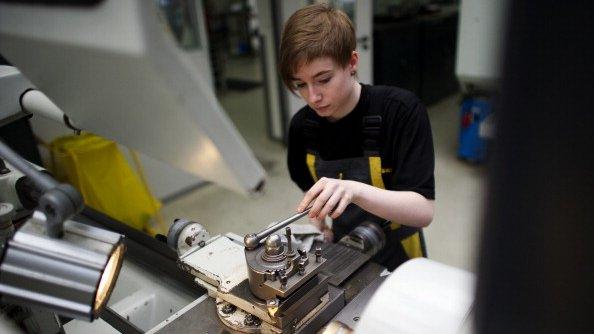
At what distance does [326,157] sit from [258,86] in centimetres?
530

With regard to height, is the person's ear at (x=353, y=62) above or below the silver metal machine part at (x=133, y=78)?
below

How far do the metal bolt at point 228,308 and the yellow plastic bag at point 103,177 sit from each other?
143 centimetres

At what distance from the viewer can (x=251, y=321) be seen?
767 millimetres

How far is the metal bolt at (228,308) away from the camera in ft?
2.62

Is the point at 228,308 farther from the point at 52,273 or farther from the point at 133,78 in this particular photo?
the point at 133,78

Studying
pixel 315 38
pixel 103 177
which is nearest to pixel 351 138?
pixel 315 38

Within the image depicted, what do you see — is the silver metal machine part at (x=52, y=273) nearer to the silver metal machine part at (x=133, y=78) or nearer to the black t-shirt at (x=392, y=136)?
the silver metal machine part at (x=133, y=78)

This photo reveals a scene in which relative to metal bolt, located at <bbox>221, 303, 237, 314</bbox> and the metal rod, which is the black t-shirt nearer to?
metal bolt, located at <bbox>221, 303, 237, 314</bbox>

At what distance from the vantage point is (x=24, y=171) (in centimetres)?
51

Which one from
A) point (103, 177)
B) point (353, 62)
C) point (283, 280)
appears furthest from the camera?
point (103, 177)

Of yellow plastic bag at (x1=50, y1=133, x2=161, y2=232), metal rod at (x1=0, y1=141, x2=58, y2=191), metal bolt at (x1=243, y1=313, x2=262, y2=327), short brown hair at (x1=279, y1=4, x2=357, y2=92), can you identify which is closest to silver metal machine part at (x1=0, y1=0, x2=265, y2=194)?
metal rod at (x1=0, y1=141, x2=58, y2=191)

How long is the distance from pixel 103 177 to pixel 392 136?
175 centimetres

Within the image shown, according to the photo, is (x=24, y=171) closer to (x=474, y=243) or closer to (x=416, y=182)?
(x=474, y=243)

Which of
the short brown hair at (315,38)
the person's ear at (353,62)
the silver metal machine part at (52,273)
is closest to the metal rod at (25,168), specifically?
the silver metal machine part at (52,273)
